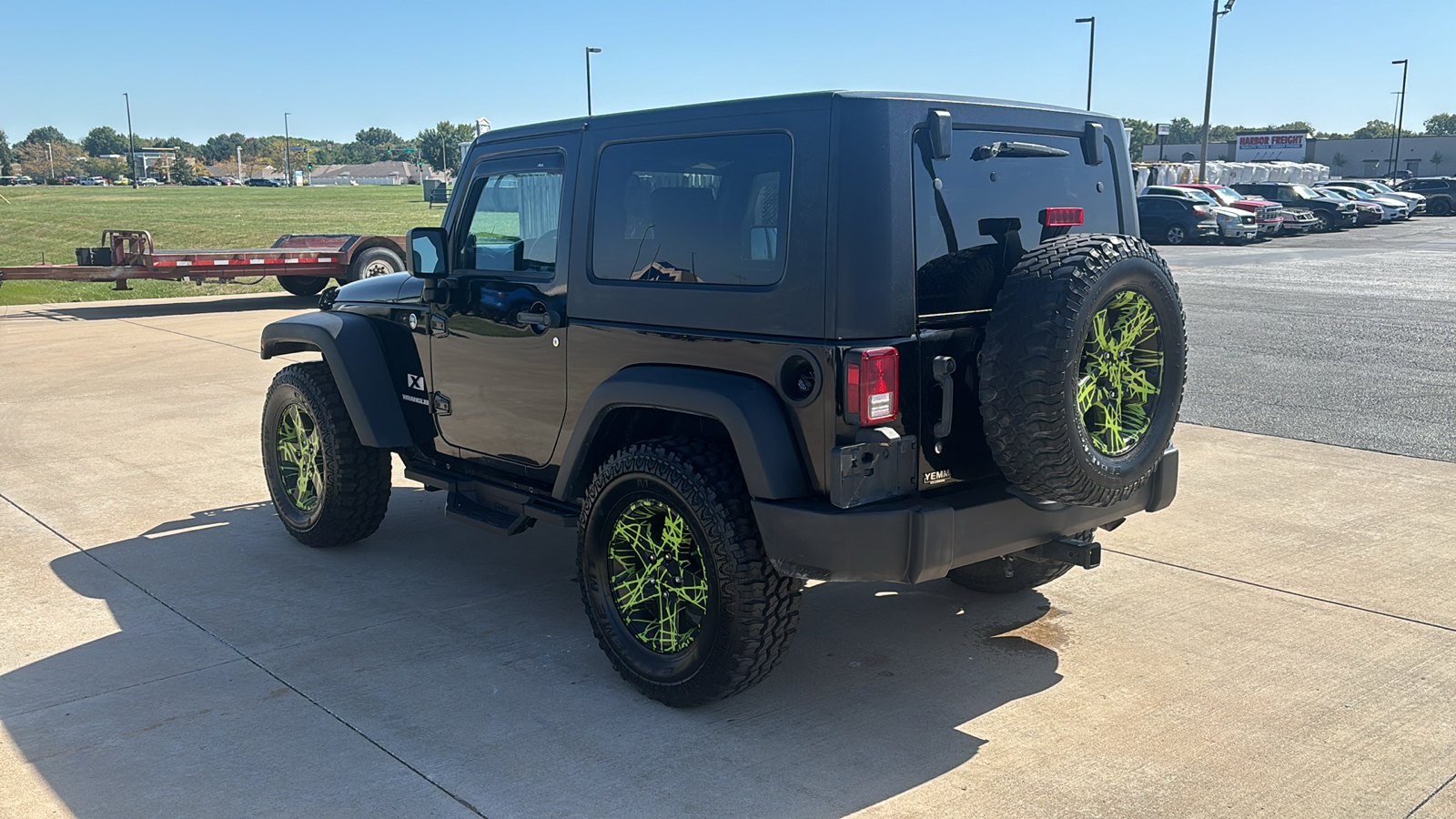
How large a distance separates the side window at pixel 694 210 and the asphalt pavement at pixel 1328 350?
19.5 feet

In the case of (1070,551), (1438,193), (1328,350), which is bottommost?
(1328,350)

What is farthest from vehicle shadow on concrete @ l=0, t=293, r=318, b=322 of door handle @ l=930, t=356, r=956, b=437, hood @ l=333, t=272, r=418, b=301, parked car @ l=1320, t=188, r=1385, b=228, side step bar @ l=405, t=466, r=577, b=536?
parked car @ l=1320, t=188, r=1385, b=228

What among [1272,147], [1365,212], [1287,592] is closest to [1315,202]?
[1365,212]

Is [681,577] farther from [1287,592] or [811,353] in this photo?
[1287,592]

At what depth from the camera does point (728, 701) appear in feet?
13.8

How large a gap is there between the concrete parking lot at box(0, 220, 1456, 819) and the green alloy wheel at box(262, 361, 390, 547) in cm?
19

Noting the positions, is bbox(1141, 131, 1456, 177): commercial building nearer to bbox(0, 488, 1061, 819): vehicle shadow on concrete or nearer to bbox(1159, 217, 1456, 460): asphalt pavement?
bbox(1159, 217, 1456, 460): asphalt pavement

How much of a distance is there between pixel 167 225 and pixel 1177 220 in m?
32.9

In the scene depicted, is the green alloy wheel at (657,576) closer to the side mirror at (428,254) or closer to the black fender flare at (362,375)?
the side mirror at (428,254)

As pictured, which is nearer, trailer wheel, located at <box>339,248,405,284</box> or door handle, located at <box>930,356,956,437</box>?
door handle, located at <box>930,356,956,437</box>

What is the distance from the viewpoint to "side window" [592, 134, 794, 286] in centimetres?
389

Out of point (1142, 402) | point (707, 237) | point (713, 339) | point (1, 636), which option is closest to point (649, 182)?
point (707, 237)

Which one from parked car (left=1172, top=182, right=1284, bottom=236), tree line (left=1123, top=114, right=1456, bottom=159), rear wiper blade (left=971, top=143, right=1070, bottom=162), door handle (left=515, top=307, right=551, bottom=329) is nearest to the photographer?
rear wiper blade (left=971, top=143, right=1070, bottom=162)

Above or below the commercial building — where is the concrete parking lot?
below
